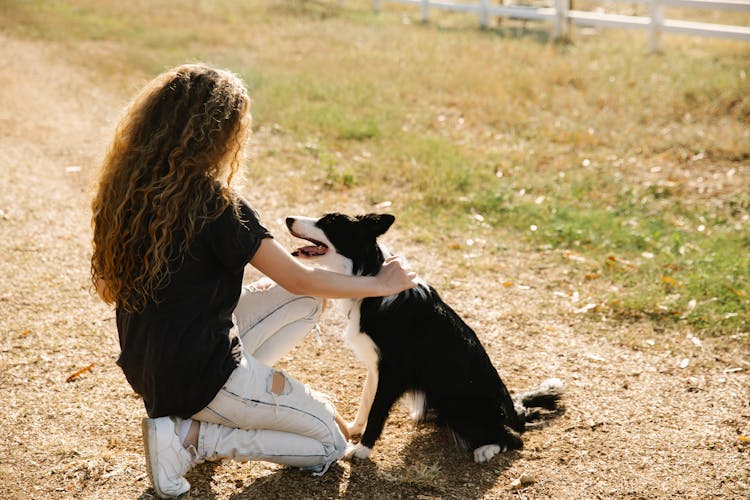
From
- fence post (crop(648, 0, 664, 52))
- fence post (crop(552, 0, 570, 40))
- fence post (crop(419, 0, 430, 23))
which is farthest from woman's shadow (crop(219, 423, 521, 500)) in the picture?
fence post (crop(419, 0, 430, 23))

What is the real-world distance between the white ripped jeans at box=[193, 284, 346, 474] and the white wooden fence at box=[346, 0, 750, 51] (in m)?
10.5

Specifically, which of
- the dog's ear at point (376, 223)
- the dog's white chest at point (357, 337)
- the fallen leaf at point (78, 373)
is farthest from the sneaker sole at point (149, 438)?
the fallen leaf at point (78, 373)

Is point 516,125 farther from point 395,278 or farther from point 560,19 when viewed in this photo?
point 395,278

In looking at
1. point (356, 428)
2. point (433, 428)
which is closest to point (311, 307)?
point (356, 428)

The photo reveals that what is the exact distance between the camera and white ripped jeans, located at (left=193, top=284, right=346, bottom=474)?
3.14 metres

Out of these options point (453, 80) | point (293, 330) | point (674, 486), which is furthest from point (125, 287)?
point (453, 80)

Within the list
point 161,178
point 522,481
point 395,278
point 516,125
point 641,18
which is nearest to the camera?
point 161,178

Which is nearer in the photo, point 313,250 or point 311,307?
point 313,250

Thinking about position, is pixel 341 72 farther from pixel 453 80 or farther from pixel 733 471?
pixel 733 471

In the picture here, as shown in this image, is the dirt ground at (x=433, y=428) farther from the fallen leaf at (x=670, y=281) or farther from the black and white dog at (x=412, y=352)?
the fallen leaf at (x=670, y=281)

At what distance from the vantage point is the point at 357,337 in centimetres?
367

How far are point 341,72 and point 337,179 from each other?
421 cm

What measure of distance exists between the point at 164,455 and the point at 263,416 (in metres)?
0.42

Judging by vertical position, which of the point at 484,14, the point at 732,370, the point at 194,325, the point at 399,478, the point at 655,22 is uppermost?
the point at 484,14
